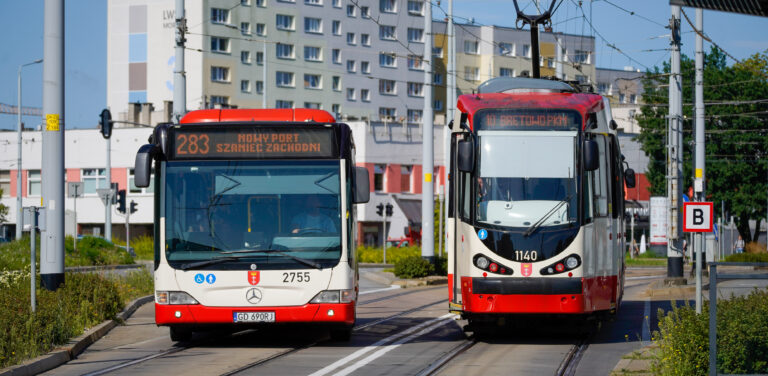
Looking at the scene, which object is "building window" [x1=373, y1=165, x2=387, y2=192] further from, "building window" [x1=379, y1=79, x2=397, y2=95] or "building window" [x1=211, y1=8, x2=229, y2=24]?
"building window" [x1=379, y1=79, x2=397, y2=95]

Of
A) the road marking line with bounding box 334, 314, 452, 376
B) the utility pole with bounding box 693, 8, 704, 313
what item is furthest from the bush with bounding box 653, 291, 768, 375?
the utility pole with bounding box 693, 8, 704, 313

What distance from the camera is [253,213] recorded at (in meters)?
14.7

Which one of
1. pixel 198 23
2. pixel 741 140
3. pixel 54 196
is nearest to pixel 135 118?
pixel 198 23

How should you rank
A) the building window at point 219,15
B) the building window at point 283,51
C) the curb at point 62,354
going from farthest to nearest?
the building window at point 283,51 < the building window at point 219,15 < the curb at point 62,354

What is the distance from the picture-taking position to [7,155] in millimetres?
80500

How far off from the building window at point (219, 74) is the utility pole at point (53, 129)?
223 ft

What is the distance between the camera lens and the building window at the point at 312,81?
297ft

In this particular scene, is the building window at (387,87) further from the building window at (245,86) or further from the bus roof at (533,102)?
the bus roof at (533,102)

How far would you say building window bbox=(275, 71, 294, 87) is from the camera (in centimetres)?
8850

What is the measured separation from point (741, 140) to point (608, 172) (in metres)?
56.4

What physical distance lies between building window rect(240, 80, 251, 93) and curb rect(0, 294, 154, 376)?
68131 millimetres

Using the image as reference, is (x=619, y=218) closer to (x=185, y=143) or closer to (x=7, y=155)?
(x=185, y=143)

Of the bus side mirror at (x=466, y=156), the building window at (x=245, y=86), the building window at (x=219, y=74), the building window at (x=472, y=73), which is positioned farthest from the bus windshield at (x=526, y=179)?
the building window at (x=472, y=73)

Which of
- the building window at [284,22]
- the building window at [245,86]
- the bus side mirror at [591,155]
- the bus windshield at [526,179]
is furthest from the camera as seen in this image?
the building window at [284,22]
